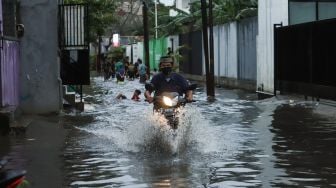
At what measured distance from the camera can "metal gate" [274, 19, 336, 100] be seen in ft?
59.1

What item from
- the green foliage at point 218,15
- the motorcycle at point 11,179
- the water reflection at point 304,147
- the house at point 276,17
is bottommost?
the water reflection at point 304,147

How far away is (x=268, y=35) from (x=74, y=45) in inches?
302

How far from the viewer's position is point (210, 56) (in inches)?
978

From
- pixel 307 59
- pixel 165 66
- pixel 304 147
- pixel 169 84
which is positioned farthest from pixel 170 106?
pixel 307 59

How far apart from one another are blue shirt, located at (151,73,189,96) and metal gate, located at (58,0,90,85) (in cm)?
721

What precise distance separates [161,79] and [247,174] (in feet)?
10.4

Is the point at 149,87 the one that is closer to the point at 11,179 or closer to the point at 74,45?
the point at 11,179

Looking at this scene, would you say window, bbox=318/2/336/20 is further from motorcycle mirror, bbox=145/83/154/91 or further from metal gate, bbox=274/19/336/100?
motorcycle mirror, bbox=145/83/154/91

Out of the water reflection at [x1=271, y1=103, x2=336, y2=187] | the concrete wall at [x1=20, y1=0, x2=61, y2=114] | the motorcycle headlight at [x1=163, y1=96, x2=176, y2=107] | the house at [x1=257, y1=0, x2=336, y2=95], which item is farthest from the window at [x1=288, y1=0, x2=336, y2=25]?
the motorcycle headlight at [x1=163, y1=96, x2=176, y2=107]

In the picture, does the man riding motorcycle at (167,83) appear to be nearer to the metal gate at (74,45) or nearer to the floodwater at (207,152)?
the floodwater at (207,152)

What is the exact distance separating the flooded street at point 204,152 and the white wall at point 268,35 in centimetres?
626

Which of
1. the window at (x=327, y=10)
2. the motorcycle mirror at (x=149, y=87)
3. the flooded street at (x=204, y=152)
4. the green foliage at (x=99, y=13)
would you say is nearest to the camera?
the flooded street at (x=204, y=152)

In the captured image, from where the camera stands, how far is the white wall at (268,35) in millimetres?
22031

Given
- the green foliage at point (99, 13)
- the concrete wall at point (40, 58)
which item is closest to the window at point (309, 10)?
the concrete wall at point (40, 58)
